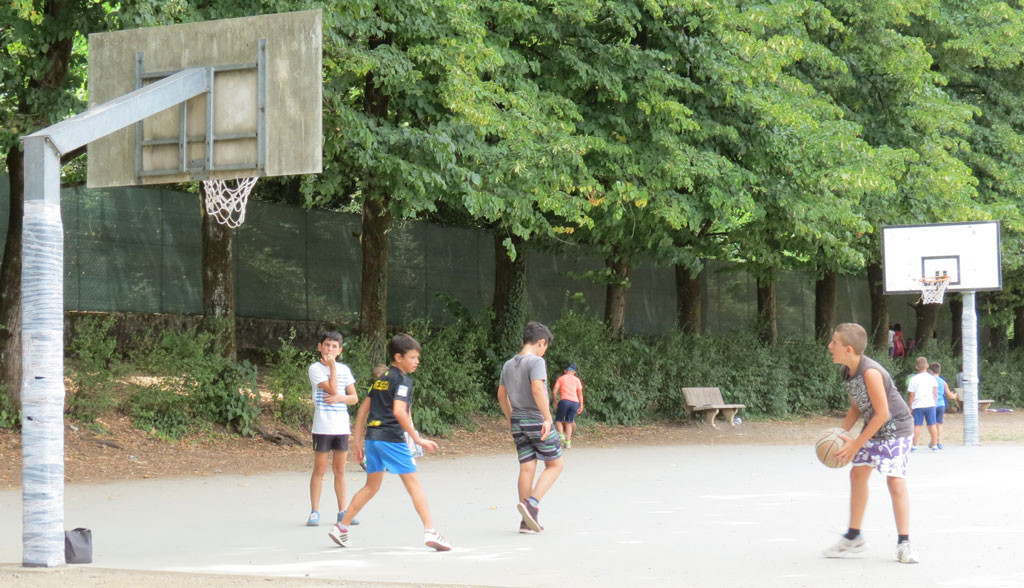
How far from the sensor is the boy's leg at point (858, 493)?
8.52 meters

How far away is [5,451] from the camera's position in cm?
1477

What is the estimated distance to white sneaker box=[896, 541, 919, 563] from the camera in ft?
→ 26.7

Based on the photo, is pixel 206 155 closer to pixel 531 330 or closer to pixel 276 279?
pixel 531 330

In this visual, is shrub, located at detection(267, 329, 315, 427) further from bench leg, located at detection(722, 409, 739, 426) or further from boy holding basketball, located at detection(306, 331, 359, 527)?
bench leg, located at detection(722, 409, 739, 426)

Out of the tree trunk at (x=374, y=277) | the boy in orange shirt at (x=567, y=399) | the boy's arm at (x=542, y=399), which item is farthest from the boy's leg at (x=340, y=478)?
the tree trunk at (x=374, y=277)

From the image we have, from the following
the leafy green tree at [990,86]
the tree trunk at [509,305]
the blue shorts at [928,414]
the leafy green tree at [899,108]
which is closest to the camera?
the blue shorts at [928,414]

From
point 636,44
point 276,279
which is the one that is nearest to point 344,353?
point 276,279

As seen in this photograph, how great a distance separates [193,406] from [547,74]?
24.9 ft

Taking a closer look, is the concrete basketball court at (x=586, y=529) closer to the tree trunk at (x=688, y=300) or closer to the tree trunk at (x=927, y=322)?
the tree trunk at (x=688, y=300)

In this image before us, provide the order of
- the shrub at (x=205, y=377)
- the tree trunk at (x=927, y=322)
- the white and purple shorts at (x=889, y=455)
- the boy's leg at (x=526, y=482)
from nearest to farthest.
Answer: the white and purple shorts at (x=889, y=455) < the boy's leg at (x=526, y=482) < the shrub at (x=205, y=377) < the tree trunk at (x=927, y=322)

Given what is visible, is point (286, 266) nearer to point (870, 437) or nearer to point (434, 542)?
point (434, 542)

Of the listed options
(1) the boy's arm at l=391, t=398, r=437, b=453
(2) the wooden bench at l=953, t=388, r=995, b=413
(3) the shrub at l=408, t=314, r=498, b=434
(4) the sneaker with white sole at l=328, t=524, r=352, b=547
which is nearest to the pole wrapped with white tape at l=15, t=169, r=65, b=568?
(4) the sneaker with white sole at l=328, t=524, r=352, b=547

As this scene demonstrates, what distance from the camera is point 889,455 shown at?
8.41m

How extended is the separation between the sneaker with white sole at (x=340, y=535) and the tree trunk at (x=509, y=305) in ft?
45.3
